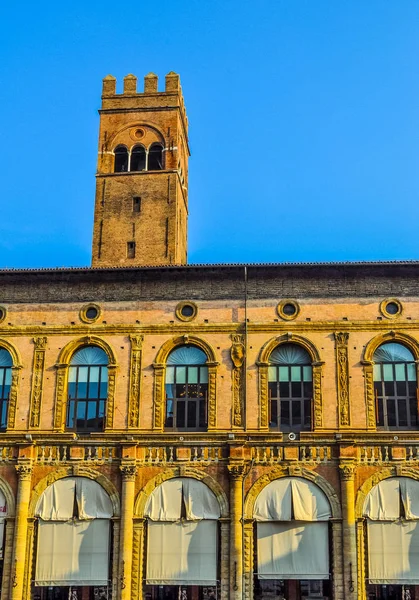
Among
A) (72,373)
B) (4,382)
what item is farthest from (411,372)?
(4,382)

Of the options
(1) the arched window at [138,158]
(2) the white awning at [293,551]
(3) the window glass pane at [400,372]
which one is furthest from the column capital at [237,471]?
(1) the arched window at [138,158]

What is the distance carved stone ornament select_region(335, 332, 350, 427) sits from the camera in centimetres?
3803

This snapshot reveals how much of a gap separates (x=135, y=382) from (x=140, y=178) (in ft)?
64.7

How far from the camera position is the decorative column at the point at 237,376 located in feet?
126

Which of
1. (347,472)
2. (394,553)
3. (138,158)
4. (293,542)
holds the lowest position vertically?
(394,553)

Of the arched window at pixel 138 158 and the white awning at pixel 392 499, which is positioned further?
the arched window at pixel 138 158

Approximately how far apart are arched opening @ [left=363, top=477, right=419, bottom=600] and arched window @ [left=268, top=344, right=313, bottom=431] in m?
5.27

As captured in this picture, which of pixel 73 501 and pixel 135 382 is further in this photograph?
pixel 135 382

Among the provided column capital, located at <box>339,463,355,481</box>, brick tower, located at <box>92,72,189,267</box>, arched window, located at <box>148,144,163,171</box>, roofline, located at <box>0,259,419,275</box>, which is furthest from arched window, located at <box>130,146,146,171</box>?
column capital, located at <box>339,463,355,481</box>

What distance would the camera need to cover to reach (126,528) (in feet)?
112

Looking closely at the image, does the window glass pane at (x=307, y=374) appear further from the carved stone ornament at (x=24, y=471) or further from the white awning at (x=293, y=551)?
the carved stone ornament at (x=24, y=471)

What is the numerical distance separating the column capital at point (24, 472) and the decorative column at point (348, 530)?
12911mm

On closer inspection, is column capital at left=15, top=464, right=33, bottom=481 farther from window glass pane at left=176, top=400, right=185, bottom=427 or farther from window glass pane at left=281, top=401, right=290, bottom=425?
window glass pane at left=281, top=401, right=290, bottom=425

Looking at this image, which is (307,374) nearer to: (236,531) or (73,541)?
(236,531)
